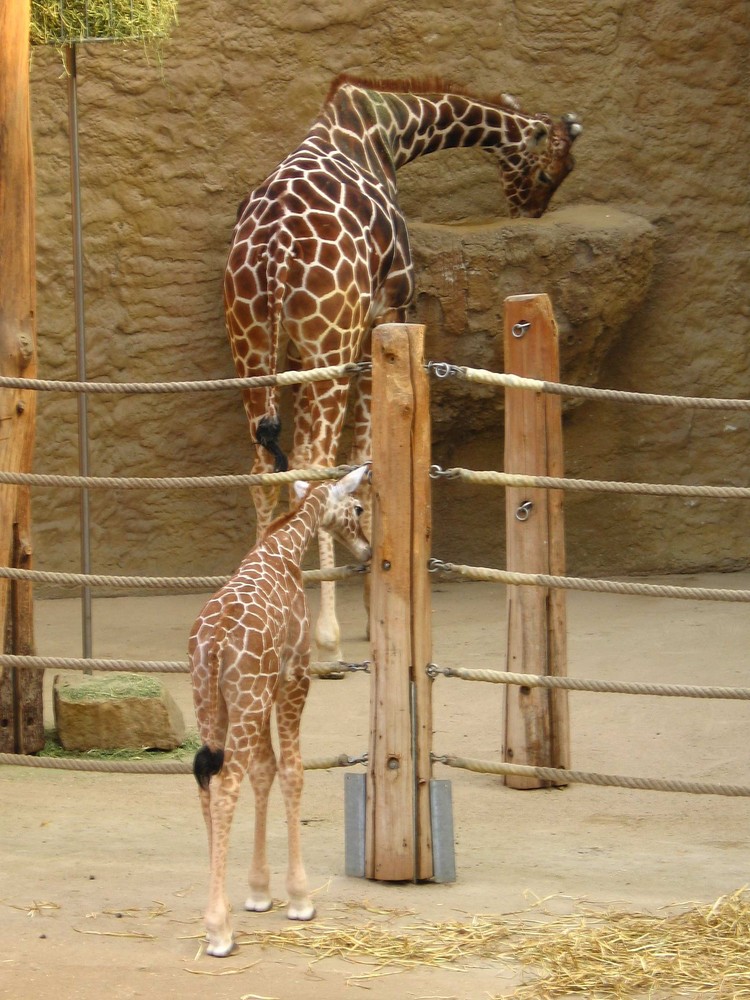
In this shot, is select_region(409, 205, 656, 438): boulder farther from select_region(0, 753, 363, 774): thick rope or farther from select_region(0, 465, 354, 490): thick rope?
select_region(0, 753, 363, 774): thick rope

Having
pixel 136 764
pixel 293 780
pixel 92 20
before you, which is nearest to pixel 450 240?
pixel 92 20

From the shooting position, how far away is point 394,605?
3.44 meters

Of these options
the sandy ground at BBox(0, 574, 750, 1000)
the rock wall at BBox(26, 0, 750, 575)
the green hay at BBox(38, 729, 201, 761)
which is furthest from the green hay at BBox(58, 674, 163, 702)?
the rock wall at BBox(26, 0, 750, 575)

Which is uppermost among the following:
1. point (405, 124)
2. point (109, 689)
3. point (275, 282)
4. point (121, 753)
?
point (405, 124)

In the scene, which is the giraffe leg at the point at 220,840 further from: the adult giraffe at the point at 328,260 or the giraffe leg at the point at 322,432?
the giraffe leg at the point at 322,432

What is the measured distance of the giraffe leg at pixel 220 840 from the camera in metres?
2.95

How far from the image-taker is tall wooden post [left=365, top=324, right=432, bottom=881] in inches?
136

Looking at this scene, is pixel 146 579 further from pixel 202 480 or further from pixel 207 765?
pixel 207 765

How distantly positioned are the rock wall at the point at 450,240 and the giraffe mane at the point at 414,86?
486 millimetres

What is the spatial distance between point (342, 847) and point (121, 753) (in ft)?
3.66

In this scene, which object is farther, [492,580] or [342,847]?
[342,847]

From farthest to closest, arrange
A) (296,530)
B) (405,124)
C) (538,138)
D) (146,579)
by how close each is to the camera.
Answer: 1. (538,138)
2. (405,124)
3. (146,579)
4. (296,530)

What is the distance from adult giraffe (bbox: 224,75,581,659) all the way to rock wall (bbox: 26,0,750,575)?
1.96 feet

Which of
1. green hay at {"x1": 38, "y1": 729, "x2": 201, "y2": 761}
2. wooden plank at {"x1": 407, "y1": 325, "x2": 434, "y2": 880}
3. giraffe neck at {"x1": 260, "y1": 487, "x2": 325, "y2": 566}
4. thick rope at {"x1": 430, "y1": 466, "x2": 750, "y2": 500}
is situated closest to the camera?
giraffe neck at {"x1": 260, "y1": 487, "x2": 325, "y2": 566}
